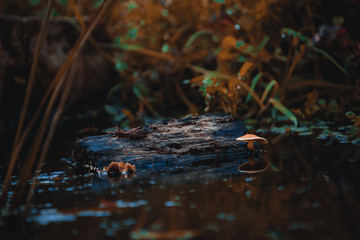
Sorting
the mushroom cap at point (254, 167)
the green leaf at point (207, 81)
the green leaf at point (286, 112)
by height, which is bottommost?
the green leaf at point (286, 112)

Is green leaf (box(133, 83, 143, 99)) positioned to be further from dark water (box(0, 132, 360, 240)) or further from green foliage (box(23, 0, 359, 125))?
dark water (box(0, 132, 360, 240))

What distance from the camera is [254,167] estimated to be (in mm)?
1524

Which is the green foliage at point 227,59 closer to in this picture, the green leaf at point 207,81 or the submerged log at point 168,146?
the green leaf at point 207,81

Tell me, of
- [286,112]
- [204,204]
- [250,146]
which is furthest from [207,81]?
[204,204]

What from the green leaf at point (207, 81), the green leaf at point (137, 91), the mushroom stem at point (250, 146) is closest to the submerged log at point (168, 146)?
the mushroom stem at point (250, 146)

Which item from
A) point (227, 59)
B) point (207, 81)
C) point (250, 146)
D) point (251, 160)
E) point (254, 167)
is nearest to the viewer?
point (254, 167)

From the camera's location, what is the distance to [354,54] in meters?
2.77

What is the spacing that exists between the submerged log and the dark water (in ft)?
0.38

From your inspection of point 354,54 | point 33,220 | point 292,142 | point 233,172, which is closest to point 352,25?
point 354,54

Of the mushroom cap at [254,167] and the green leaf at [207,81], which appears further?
the green leaf at [207,81]

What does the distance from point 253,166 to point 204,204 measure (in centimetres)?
48

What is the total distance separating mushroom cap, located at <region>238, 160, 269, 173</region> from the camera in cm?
148

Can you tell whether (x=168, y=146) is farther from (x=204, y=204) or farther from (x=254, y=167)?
(x=204, y=204)

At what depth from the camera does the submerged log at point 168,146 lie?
5.37 feet
